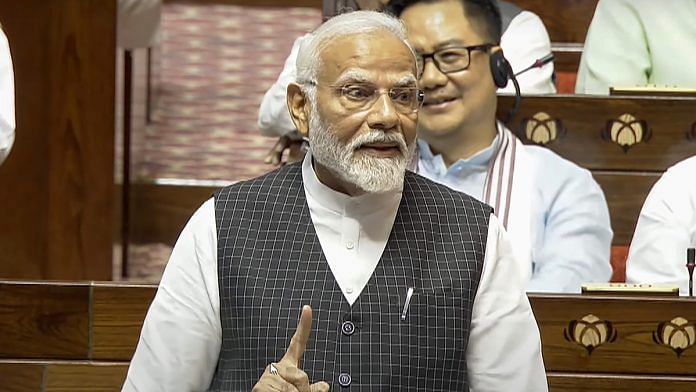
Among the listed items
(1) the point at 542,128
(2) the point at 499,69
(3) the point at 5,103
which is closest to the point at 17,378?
(3) the point at 5,103

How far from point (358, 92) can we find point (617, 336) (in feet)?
2.68

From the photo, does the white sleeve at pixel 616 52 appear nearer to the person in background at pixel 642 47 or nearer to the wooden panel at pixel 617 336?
the person in background at pixel 642 47

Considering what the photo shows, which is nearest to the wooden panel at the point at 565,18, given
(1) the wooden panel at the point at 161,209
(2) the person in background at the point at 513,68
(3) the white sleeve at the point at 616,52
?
(2) the person in background at the point at 513,68

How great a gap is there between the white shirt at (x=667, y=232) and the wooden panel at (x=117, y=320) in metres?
0.93

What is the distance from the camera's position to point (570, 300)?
3098 mm

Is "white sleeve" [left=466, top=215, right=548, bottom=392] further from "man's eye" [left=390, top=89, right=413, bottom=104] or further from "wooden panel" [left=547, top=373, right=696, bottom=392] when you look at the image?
"wooden panel" [left=547, top=373, right=696, bottom=392]

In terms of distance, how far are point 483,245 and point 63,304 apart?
0.91 meters

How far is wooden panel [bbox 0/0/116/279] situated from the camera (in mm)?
4047

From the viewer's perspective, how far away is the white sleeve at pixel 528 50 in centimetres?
414

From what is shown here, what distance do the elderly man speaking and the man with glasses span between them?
2.94 ft

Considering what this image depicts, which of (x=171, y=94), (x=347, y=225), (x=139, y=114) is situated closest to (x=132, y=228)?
(x=139, y=114)

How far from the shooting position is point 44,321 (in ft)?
10.3

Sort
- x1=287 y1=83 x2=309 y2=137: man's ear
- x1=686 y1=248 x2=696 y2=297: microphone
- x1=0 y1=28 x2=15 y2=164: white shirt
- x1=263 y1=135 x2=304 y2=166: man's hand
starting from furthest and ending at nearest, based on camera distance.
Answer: x1=263 y1=135 x2=304 y2=166: man's hand < x1=686 y1=248 x2=696 y2=297: microphone < x1=0 y1=28 x2=15 y2=164: white shirt < x1=287 y1=83 x2=309 y2=137: man's ear

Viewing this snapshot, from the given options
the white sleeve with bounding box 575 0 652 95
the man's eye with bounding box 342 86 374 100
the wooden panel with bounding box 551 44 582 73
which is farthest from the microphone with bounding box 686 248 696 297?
the wooden panel with bounding box 551 44 582 73
